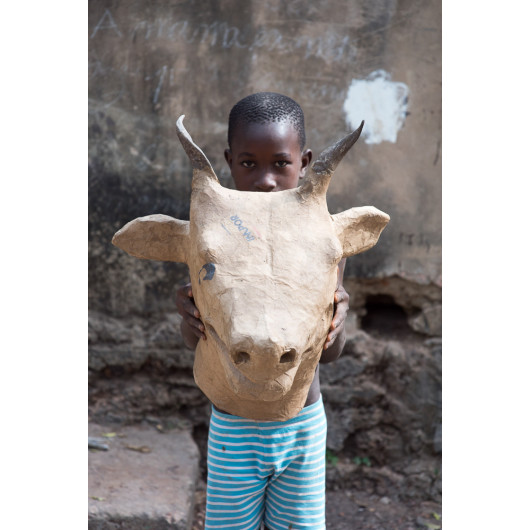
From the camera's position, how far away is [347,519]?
3059 millimetres

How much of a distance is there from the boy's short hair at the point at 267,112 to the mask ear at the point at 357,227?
0.43 metres

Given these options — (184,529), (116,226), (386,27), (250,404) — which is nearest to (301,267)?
(250,404)

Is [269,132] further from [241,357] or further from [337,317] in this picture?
[241,357]

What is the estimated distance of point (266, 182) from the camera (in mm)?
1948

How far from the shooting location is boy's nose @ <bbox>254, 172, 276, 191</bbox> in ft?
6.38

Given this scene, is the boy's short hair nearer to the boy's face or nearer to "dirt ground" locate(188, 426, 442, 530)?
the boy's face

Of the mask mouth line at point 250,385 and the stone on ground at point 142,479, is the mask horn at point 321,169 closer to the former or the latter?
the mask mouth line at point 250,385

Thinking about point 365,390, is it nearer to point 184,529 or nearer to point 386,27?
point 184,529

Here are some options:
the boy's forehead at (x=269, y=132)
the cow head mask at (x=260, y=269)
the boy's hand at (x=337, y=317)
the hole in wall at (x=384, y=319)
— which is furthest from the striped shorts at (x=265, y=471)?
the hole in wall at (x=384, y=319)

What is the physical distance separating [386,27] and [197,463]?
250 centimetres

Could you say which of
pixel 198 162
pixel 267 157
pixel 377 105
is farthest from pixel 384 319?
pixel 198 162

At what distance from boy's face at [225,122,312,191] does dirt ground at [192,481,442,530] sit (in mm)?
1889

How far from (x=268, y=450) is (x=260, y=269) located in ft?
2.46

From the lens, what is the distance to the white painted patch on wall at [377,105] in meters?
3.07
